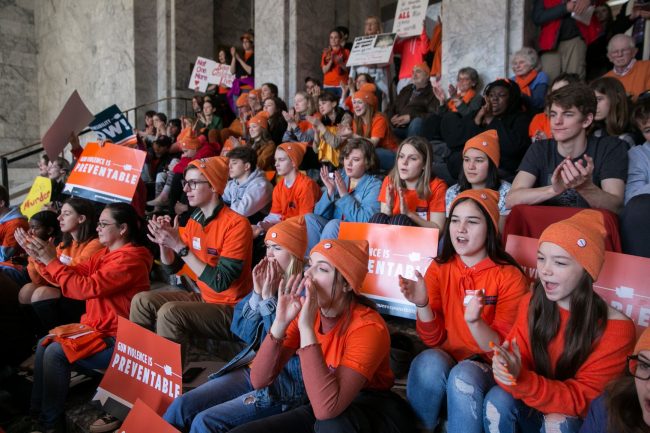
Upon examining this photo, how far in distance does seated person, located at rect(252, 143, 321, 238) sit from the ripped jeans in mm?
3018


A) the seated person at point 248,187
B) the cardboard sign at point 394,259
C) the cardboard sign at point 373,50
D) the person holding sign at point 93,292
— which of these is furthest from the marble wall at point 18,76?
the cardboard sign at point 394,259

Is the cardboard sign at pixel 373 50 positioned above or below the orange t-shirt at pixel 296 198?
above

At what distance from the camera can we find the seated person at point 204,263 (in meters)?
3.45

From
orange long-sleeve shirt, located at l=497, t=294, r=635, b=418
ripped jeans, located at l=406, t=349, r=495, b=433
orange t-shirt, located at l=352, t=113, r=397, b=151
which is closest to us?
orange long-sleeve shirt, located at l=497, t=294, r=635, b=418

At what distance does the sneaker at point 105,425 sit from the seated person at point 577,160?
109 inches

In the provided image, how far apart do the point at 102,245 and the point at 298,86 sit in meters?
5.80

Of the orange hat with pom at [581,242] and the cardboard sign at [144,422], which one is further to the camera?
the cardboard sign at [144,422]

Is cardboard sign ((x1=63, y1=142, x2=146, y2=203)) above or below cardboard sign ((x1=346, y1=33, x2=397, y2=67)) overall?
below

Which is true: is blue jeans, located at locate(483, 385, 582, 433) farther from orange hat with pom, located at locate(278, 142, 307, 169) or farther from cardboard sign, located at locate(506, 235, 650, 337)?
orange hat with pom, located at locate(278, 142, 307, 169)

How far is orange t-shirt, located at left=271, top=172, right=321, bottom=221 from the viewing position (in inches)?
208

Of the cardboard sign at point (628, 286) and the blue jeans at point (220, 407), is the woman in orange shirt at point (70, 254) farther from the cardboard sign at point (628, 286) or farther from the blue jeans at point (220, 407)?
the cardboard sign at point (628, 286)

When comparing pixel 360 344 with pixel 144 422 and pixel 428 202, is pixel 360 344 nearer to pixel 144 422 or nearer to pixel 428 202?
pixel 144 422

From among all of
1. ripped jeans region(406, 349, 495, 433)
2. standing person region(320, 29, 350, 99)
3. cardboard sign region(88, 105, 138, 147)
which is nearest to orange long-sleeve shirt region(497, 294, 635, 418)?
ripped jeans region(406, 349, 495, 433)

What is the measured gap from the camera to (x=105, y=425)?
10.0 feet
